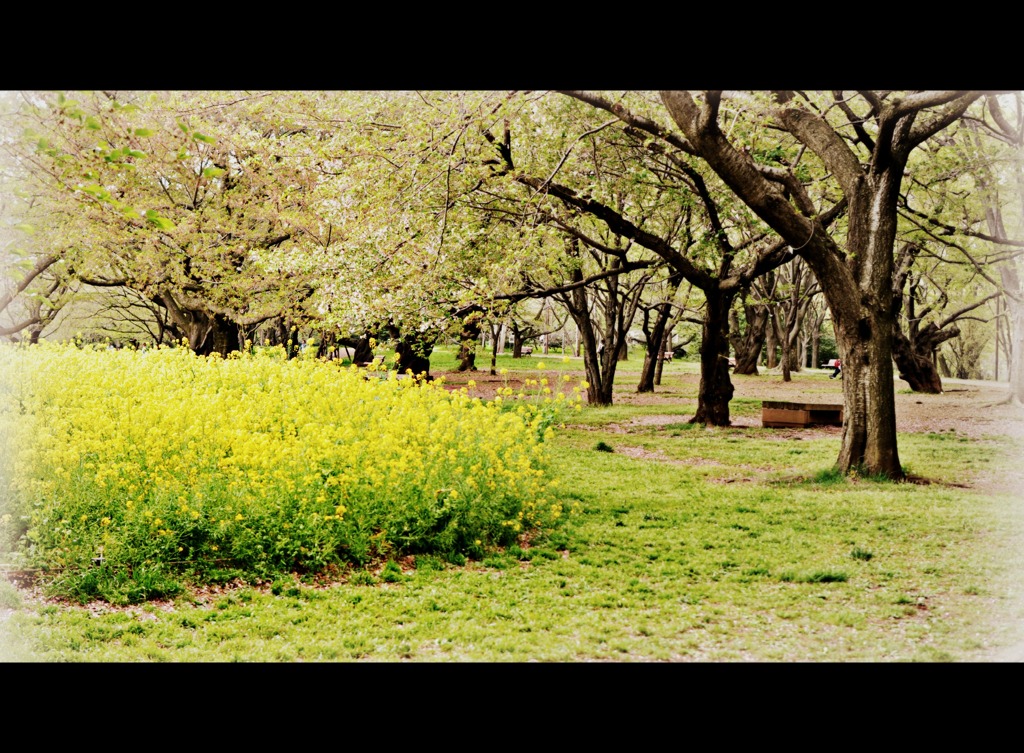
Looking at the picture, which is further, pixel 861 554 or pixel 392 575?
pixel 861 554

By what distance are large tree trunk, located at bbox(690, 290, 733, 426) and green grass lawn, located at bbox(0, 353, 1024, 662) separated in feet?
16.5

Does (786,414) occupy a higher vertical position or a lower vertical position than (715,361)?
lower

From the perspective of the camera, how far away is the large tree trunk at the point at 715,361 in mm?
13031

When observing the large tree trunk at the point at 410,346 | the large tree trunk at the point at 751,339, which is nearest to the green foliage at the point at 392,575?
the large tree trunk at the point at 410,346

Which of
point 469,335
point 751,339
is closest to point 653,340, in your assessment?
point 469,335

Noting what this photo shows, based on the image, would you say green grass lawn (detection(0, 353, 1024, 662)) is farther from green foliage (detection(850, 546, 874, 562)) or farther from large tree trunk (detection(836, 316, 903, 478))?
large tree trunk (detection(836, 316, 903, 478))

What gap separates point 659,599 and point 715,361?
28.9ft

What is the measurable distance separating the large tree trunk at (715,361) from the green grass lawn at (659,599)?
5.03m

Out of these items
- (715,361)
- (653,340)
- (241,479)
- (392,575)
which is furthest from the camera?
(653,340)

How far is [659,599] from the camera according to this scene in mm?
5172

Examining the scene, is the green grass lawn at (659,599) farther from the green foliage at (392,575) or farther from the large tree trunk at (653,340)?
the large tree trunk at (653,340)

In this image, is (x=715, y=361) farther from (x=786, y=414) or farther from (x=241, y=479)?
(x=241, y=479)
